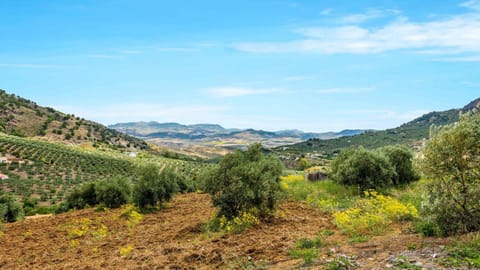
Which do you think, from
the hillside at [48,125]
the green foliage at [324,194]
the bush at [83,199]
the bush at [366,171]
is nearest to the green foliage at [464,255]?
the green foliage at [324,194]

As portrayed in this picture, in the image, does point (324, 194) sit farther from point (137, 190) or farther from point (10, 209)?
point (10, 209)

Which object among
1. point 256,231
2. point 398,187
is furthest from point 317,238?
point 398,187

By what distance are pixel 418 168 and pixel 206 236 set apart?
7330 mm

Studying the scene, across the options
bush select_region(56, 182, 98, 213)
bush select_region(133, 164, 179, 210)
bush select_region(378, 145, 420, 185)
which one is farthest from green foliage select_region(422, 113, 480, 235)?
bush select_region(56, 182, 98, 213)

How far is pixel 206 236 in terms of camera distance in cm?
1344

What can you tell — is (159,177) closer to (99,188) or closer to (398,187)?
(99,188)

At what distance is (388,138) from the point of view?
144 m

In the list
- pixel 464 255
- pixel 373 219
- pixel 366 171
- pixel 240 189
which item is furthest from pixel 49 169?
pixel 464 255

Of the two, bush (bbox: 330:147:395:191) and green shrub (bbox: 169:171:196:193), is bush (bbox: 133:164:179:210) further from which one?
green shrub (bbox: 169:171:196:193)

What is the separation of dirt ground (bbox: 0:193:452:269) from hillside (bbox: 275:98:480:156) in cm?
10775

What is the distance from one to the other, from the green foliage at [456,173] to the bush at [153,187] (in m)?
16.1

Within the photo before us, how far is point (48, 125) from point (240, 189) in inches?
5380

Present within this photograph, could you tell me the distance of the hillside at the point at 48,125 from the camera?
407 feet

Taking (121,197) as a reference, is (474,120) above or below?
above
